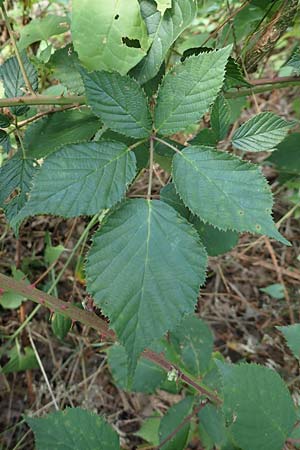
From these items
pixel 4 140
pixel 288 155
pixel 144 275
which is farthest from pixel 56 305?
pixel 288 155

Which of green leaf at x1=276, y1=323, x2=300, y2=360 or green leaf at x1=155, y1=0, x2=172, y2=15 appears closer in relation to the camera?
green leaf at x1=155, y1=0, x2=172, y2=15

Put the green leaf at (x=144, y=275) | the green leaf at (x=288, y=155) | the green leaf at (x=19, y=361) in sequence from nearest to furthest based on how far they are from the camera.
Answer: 1. the green leaf at (x=144, y=275)
2. the green leaf at (x=288, y=155)
3. the green leaf at (x=19, y=361)

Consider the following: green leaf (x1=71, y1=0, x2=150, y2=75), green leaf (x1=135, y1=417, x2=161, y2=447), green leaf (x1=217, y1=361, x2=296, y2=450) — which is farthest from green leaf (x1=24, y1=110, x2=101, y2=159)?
green leaf (x1=135, y1=417, x2=161, y2=447)

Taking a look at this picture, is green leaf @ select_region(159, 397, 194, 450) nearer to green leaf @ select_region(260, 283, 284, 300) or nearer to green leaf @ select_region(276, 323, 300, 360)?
green leaf @ select_region(276, 323, 300, 360)

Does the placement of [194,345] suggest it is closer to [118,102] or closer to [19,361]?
[19,361]

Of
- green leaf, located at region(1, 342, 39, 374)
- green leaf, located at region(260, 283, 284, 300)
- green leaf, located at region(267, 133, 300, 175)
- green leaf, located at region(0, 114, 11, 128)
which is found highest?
green leaf, located at region(0, 114, 11, 128)

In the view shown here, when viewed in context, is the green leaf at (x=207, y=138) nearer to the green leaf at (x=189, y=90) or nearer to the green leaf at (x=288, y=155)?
the green leaf at (x=189, y=90)

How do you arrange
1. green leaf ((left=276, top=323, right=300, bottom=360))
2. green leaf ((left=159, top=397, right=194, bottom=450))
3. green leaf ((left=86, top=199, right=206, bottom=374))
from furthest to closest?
1. green leaf ((left=159, top=397, right=194, bottom=450))
2. green leaf ((left=276, top=323, right=300, bottom=360))
3. green leaf ((left=86, top=199, right=206, bottom=374))

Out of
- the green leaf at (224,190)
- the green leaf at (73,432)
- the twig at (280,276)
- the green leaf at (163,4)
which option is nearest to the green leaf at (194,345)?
the green leaf at (73,432)

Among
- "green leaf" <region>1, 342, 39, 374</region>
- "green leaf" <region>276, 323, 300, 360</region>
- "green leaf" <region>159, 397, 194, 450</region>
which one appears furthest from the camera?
"green leaf" <region>1, 342, 39, 374</region>
